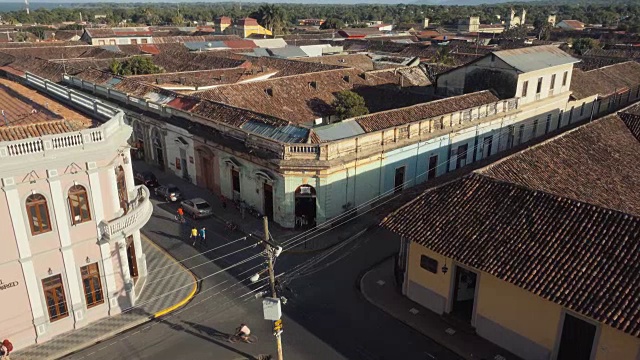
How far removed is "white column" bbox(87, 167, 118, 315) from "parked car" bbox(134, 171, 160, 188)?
15657mm

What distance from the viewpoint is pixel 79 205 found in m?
19.1

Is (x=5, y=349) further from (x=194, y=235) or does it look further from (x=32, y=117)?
(x=194, y=235)

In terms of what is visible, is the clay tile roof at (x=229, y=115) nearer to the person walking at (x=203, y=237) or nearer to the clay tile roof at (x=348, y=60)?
the person walking at (x=203, y=237)

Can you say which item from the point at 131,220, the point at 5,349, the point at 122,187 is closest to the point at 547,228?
the point at 131,220

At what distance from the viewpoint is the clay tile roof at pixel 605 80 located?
49594mm

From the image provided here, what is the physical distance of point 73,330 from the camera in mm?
20156

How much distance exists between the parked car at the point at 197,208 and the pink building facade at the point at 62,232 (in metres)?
9.36

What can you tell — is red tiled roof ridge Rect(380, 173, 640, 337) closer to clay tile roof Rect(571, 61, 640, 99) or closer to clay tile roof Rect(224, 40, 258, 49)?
clay tile roof Rect(571, 61, 640, 99)

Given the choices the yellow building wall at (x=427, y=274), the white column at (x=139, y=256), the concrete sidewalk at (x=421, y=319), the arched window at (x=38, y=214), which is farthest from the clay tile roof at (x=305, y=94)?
the arched window at (x=38, y=214)

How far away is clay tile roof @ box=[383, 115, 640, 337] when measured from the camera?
15781mm

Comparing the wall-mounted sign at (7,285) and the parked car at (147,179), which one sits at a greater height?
the wall-mounted sign at (7,285)

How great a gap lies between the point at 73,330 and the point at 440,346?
48.6 feet

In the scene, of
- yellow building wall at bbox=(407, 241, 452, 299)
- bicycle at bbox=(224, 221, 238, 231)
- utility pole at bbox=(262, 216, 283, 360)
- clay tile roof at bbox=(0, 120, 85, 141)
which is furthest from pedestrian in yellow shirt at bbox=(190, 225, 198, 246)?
yellow building wall at bbox=(407, 241, 452, 299)

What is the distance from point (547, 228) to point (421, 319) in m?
6.41
